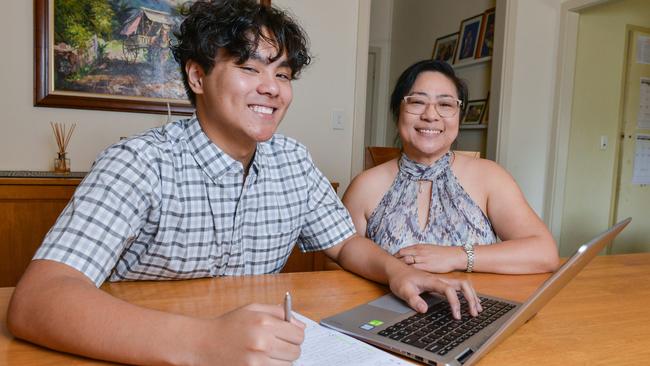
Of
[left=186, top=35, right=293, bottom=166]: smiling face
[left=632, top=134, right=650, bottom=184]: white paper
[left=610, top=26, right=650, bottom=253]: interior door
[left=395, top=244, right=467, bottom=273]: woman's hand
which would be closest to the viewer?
[left=186, top=35, right=293, bottom=166]: smiling face

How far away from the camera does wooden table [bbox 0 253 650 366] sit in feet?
2.25

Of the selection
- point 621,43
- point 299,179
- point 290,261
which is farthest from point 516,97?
point 299,179

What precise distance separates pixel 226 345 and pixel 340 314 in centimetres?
29

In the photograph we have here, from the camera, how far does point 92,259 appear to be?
2.48ft

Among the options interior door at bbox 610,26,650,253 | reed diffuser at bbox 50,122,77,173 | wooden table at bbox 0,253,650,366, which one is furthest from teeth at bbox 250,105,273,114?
interior door at bbox 610,26,650,253

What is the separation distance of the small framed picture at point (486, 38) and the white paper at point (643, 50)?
1206 millimetres

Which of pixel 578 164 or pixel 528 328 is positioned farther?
pixel 578 164

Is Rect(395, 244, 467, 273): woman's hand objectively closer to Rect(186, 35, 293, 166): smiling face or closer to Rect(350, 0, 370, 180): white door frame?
Rect(186, 35, 293, 166): smiling face

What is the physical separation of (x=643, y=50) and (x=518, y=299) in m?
3.80

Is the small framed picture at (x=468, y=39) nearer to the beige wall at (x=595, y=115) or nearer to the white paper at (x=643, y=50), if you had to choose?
the beige wall at (x=595, y=115)

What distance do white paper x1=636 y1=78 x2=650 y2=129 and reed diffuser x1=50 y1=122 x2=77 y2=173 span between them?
408 cm

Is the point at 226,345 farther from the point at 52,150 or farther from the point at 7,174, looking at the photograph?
the point at 52,150

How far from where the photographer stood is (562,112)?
136 inches

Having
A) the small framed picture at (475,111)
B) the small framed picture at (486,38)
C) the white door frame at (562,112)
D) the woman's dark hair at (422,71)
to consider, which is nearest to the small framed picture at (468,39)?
the small framed picture at (486,38)
